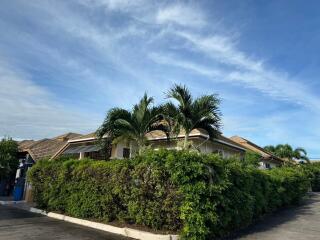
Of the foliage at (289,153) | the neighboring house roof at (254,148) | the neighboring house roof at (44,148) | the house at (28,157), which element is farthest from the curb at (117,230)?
the foliage at (289,153)

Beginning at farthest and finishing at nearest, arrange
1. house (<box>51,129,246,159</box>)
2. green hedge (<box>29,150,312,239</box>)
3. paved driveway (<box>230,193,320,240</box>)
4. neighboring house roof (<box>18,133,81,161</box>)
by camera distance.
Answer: neighboring house roof (<box>18,133,81,161</box>) → house (<box>51,129,246,159</box>) → paved driveway (<box>230,193,320,240</box>) → green hedge (<box>29,150,312,239</box>)

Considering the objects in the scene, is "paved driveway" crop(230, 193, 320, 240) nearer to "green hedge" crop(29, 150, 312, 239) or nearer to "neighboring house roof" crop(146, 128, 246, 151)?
"green hedge" crop(29, 150, 312, 239)

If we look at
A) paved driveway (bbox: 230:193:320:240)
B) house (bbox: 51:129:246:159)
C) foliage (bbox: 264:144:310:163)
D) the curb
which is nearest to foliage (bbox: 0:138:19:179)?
house (bbox: 51:129:246:159)

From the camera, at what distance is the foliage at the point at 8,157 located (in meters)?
25.8

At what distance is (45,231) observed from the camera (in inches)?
437

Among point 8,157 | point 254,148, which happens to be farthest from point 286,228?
point 254,148

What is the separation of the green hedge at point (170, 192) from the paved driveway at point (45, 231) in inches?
33.5

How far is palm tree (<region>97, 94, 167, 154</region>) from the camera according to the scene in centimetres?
1494

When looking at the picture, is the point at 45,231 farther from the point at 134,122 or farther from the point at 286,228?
the point at 286,228

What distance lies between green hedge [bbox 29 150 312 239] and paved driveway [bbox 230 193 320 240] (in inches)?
19.8

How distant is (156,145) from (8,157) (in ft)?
44.8

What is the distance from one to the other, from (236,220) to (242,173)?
1.73 meters

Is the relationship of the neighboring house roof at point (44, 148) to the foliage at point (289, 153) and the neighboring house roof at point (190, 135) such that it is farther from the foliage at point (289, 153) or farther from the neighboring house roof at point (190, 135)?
the foliage at point (289, 153)

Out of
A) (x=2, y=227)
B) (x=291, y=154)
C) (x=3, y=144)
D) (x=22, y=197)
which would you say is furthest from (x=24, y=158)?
(x=291, y=154)
